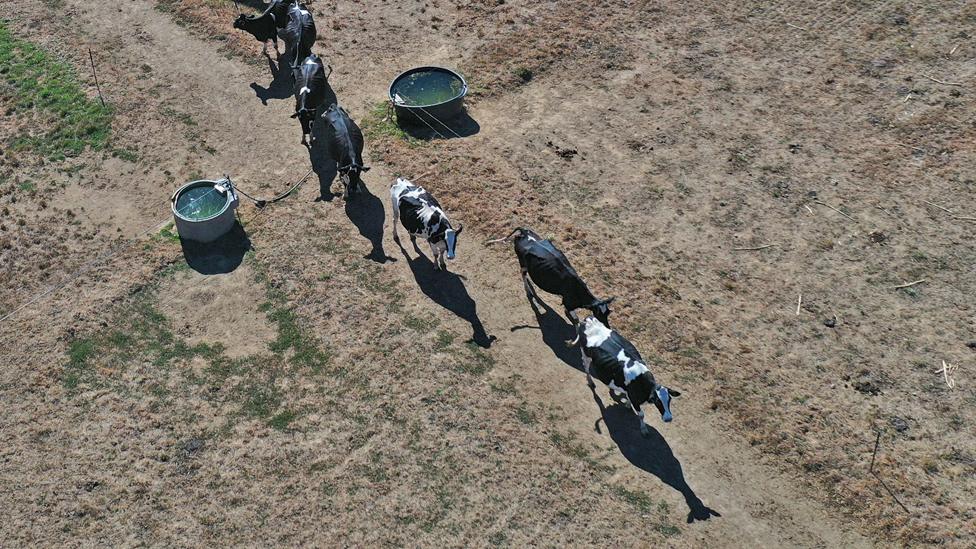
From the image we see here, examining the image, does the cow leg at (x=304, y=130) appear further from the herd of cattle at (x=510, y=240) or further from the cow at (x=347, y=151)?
the cow at (x=347, y=151)

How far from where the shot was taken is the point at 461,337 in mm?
15914

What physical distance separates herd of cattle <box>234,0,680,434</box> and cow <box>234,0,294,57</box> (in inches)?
3.2

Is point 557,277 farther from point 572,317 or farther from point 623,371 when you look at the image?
point 623,371

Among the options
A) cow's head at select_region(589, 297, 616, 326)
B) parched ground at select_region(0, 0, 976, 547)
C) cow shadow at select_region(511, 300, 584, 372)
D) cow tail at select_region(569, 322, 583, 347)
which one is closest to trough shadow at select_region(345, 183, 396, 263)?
parched ground at select_region(0, 0, 976, 547)

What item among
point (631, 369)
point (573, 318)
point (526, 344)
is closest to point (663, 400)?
point (631, 369)

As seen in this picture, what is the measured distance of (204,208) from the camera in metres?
18.4

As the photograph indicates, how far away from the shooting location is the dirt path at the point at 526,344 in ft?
43.2

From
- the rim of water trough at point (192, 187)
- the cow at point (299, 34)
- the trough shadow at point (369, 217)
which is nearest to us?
the rim of water trough at point (192, 187)

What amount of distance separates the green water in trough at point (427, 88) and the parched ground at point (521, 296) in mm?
743

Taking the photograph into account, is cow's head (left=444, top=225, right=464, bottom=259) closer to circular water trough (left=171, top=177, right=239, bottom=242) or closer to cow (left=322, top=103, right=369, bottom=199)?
cow (left=322, top=103, right=369, bottom=199)

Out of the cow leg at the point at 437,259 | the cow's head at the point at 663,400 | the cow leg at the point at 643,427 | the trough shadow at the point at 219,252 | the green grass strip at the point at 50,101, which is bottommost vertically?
the green grass strip at the point at 50,101

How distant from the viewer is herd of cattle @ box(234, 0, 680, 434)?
13969 millimetres

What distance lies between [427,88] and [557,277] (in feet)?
29.1

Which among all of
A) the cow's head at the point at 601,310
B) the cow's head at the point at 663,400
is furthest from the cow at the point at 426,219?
the cow's head at the point at 663,400
